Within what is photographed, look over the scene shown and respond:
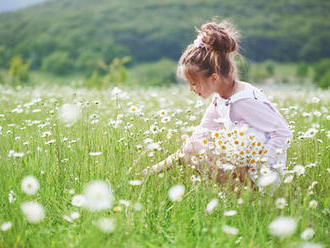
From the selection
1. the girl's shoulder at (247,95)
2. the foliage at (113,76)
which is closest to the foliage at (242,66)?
the girl's shoulder at (247,95)

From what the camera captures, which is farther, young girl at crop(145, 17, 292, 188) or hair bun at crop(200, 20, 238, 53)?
hair bun at crop(200, 20, 238, 53)

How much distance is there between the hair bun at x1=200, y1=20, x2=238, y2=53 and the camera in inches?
104

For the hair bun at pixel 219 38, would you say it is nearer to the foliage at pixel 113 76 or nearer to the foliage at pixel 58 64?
the foliage at pixel 113 76

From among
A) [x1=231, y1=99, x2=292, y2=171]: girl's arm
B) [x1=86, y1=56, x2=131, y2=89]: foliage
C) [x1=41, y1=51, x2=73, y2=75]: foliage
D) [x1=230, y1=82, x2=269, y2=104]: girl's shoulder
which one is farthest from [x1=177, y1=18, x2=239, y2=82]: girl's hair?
[x1=41, y1=51, x2=73, y2=75]: foliage

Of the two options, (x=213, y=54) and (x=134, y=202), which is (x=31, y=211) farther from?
(x=213, y=54)

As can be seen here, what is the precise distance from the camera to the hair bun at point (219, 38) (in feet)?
8.67

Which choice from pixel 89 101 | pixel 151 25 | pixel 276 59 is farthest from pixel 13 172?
pixel 151 25

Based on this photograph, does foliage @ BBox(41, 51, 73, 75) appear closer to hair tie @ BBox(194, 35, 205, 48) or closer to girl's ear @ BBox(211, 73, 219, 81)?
hair tie @ BBox(194, 35, 205, 48)

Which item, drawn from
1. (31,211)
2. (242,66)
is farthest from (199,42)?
(31,211)

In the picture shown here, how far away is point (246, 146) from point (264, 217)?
0.49 m

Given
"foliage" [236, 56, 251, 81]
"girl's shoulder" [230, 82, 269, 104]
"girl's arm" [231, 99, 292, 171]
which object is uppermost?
"foliage" [236, 56, 251, 81]

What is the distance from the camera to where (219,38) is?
2637 mm

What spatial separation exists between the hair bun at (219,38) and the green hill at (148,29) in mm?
62897

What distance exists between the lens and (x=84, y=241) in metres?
1.71
